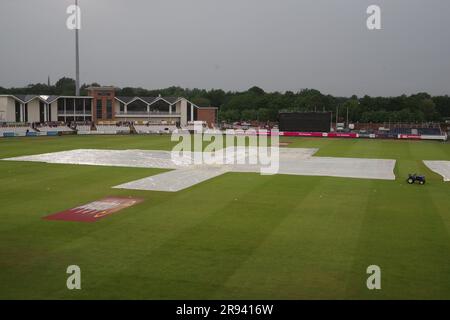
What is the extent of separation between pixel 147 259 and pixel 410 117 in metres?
122

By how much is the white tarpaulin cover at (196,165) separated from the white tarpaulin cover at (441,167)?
119 inches

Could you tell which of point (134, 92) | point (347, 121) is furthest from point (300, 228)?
point (134, 92)

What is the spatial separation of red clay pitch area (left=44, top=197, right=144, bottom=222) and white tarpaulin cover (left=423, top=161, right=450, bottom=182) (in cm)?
2106

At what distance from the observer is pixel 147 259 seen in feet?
49.1

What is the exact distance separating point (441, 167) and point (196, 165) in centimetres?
1969

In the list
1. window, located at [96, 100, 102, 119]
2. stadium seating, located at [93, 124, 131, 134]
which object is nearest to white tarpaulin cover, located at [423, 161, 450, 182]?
stadium seating, located at [93, 124, 131, 134]

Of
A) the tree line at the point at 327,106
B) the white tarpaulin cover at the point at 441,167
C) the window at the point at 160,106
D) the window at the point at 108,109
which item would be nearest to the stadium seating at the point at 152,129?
the window at the point at 108,109

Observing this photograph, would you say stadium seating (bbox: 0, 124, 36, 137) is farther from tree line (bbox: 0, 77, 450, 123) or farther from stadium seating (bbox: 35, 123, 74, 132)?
tree line (bbox: 0, 77, 450, 123)

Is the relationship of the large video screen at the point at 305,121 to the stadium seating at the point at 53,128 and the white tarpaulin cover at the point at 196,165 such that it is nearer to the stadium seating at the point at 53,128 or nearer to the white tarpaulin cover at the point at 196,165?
the white tarpaulin cover at the point at 196,165

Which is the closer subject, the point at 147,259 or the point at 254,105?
the point at 147,259

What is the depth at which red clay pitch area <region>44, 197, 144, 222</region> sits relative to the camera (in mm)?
20422
